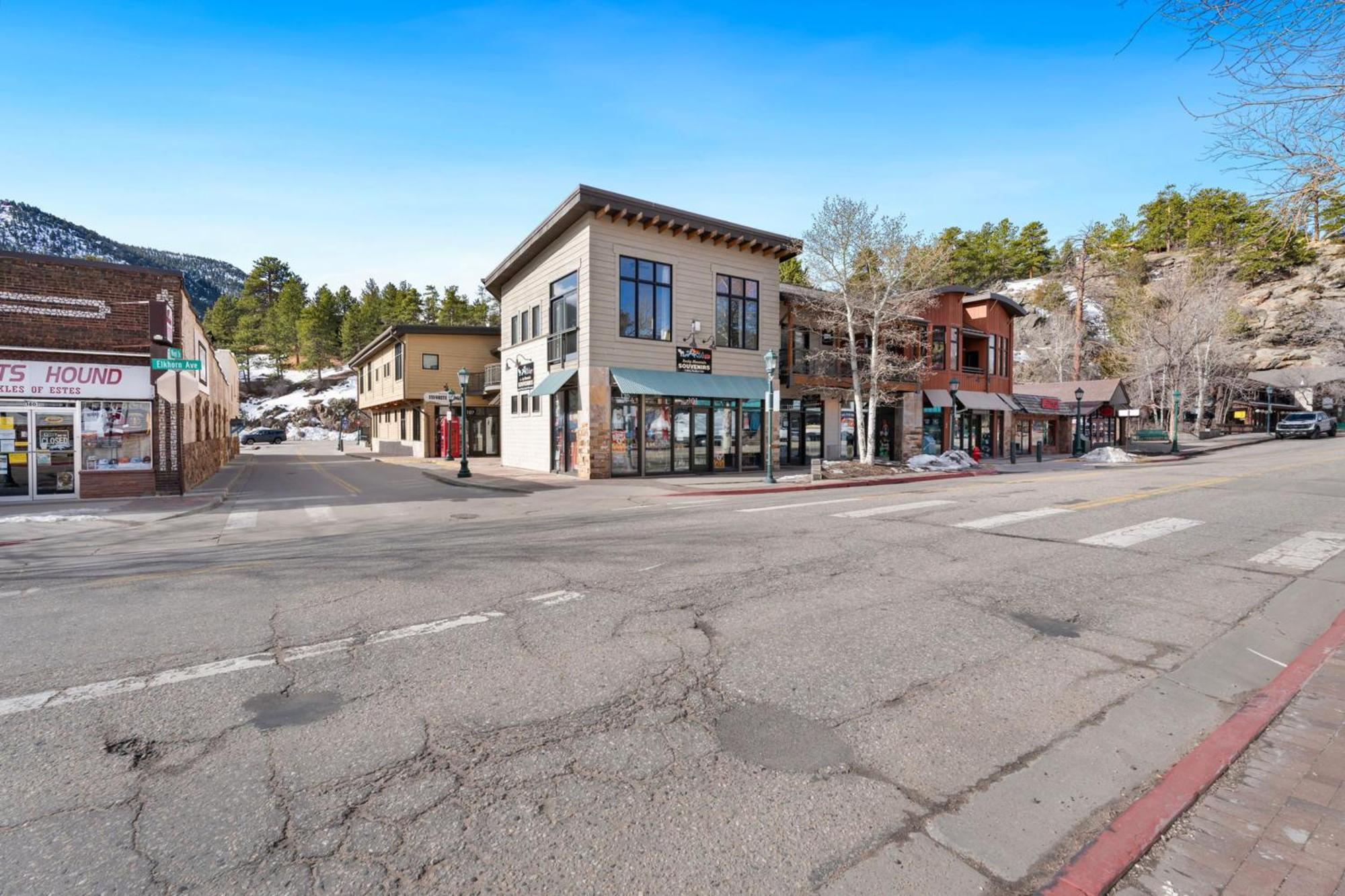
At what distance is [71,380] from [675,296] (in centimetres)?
1617

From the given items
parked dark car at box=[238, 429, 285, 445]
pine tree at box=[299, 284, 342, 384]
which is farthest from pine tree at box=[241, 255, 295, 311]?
parked dark car at box=[238, 429, 285, 445]

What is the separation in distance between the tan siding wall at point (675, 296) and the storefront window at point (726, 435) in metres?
1.31

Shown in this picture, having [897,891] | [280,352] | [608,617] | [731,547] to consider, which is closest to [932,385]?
[731,547]

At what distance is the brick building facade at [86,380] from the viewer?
13828mm

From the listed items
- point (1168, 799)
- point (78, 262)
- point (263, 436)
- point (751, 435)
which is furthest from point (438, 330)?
point (263, 436)

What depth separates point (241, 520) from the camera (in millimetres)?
12117

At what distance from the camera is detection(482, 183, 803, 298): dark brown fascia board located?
18.9 metres

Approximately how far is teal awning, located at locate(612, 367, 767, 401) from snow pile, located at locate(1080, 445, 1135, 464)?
1883cm

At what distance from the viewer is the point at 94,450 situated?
47.9 ft

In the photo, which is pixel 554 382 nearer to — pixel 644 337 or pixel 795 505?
pixel 644 337

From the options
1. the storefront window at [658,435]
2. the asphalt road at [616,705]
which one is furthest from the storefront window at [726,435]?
the asphalt road at [616,705]

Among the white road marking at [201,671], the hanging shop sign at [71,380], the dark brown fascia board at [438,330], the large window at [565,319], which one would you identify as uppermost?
the dark brown fascia board at [438,330]

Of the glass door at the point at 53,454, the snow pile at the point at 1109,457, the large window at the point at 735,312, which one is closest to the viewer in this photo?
the glass door at the point at 53,454

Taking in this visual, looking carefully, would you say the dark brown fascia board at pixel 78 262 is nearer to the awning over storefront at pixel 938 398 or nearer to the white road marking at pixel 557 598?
the white road marking at pixel 557 598
